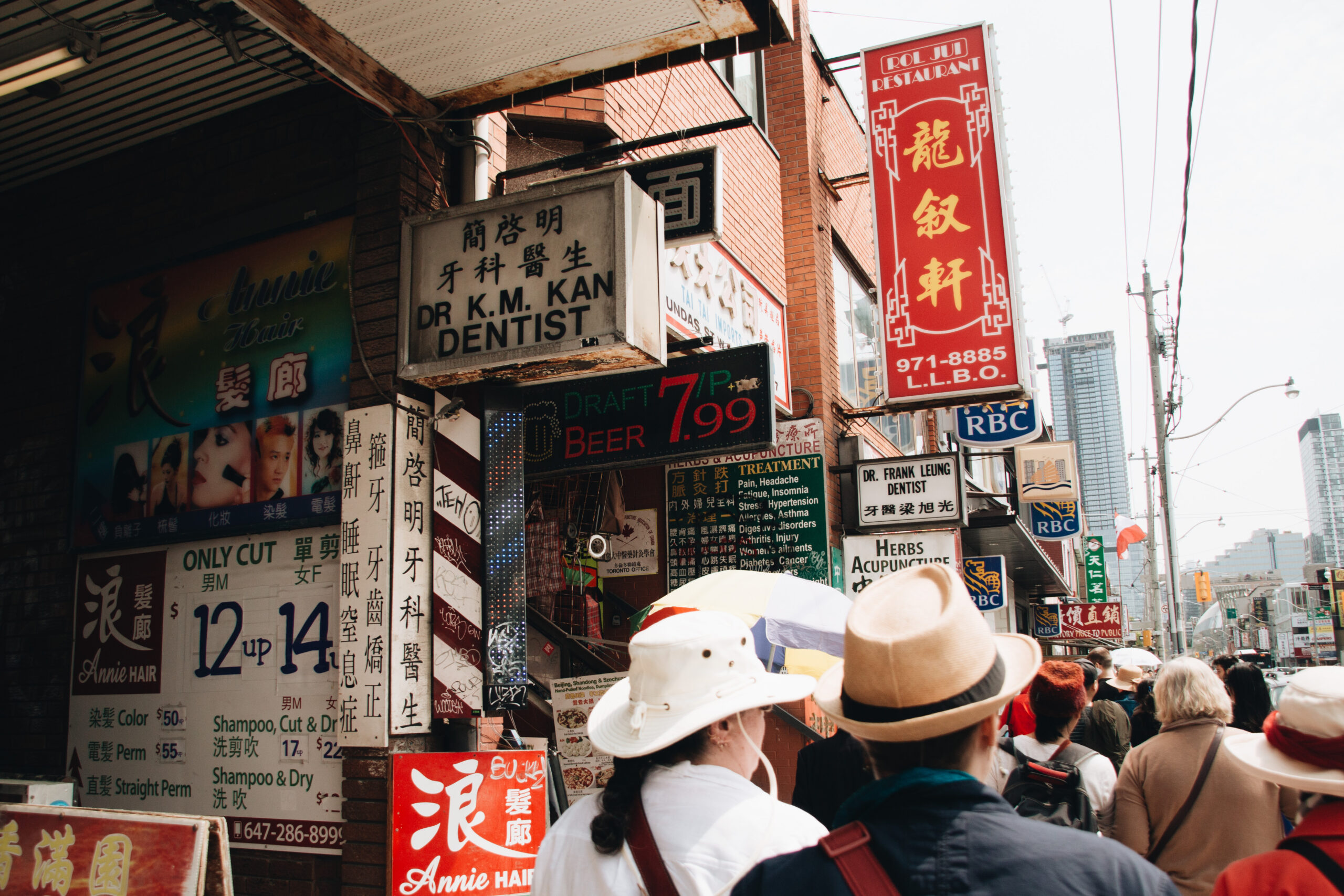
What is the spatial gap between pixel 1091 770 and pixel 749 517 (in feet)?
15.8

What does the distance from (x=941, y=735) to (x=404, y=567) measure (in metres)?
3.31

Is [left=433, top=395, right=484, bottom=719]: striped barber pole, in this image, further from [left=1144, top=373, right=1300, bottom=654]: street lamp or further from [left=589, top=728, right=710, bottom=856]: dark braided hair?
[left=1144, top=373, right=1300, bottom=654]: street lamp

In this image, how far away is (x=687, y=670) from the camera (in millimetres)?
2424

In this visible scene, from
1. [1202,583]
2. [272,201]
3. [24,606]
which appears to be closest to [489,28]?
[272,201]

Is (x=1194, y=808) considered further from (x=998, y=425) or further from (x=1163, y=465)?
(x=1163, y=465)

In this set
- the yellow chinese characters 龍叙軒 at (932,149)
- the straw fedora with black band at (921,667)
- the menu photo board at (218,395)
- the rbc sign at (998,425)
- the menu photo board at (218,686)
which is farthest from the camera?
the rbc sign at (998,425)

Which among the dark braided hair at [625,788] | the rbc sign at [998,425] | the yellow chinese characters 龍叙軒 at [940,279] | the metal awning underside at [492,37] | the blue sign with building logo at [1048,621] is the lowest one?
the blue sign with building logo at [1048,621]

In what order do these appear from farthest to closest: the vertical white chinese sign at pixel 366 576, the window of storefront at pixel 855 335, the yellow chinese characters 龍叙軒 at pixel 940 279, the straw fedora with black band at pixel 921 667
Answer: the window of storefront at pixel 855 335 < the yellow chinese characters 龍叙軒 at pixel 940 279 < the vertical white chinese sign at pixel 366 576 < the straw fedora with black band at pixel 921 667

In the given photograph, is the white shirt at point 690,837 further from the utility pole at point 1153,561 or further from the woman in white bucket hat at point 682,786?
the utility pole at point 1153,561

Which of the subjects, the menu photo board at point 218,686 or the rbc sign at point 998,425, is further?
the rbc sign at point 998,425

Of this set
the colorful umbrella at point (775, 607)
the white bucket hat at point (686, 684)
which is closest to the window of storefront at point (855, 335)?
the colorful umbrella at point (775, 607)

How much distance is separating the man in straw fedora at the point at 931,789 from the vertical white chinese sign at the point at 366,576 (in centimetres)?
303

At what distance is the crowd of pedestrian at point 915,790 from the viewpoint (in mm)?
1479

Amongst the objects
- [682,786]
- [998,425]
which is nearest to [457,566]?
[682,786]
